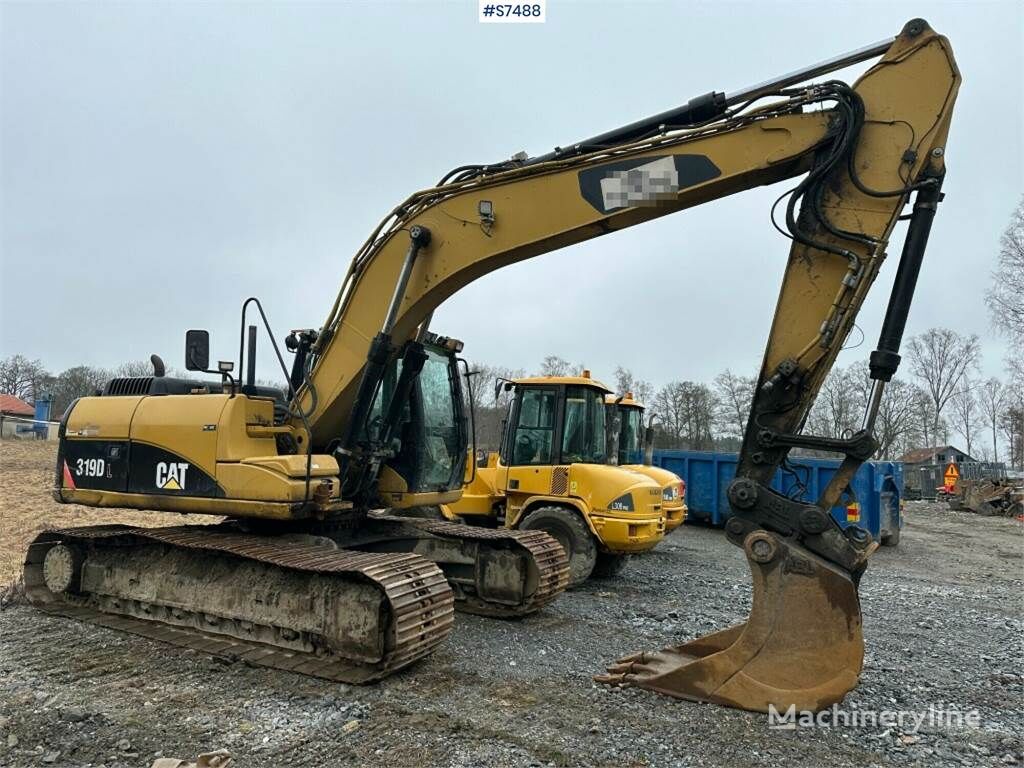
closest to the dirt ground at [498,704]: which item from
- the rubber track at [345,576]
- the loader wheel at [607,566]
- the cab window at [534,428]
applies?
the rubber track at [345,576]

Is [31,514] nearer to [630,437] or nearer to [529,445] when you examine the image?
[529,445]

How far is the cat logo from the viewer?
19.0ft

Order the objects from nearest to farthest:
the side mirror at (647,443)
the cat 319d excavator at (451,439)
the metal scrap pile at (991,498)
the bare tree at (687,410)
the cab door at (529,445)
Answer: the cat 319d excavator at (451,439)
the cab door at (529,445)
the side mirror at (647,443)
the metal scrap pile at (991,498)
the bare tree at (687,410)

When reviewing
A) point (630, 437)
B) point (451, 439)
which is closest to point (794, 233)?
point (451, 439)

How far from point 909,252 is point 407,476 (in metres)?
4.18

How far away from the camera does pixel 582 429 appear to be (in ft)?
29.1

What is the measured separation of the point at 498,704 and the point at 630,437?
8.28m

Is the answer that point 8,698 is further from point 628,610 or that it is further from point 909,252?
point 909,252

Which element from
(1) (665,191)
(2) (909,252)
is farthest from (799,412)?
(1) (665,191)

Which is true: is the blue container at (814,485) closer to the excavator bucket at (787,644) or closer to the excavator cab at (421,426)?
the excavator cab at (421,426)

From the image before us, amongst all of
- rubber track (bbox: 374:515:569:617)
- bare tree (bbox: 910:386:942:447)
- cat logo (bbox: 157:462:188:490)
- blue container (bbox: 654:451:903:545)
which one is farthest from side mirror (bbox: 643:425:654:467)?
bare tree (bbox: 910:386:942:447)

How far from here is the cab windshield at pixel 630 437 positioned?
12.0m

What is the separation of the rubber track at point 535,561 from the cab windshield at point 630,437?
530cm

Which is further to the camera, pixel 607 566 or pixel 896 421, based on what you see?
pixel 896 421
